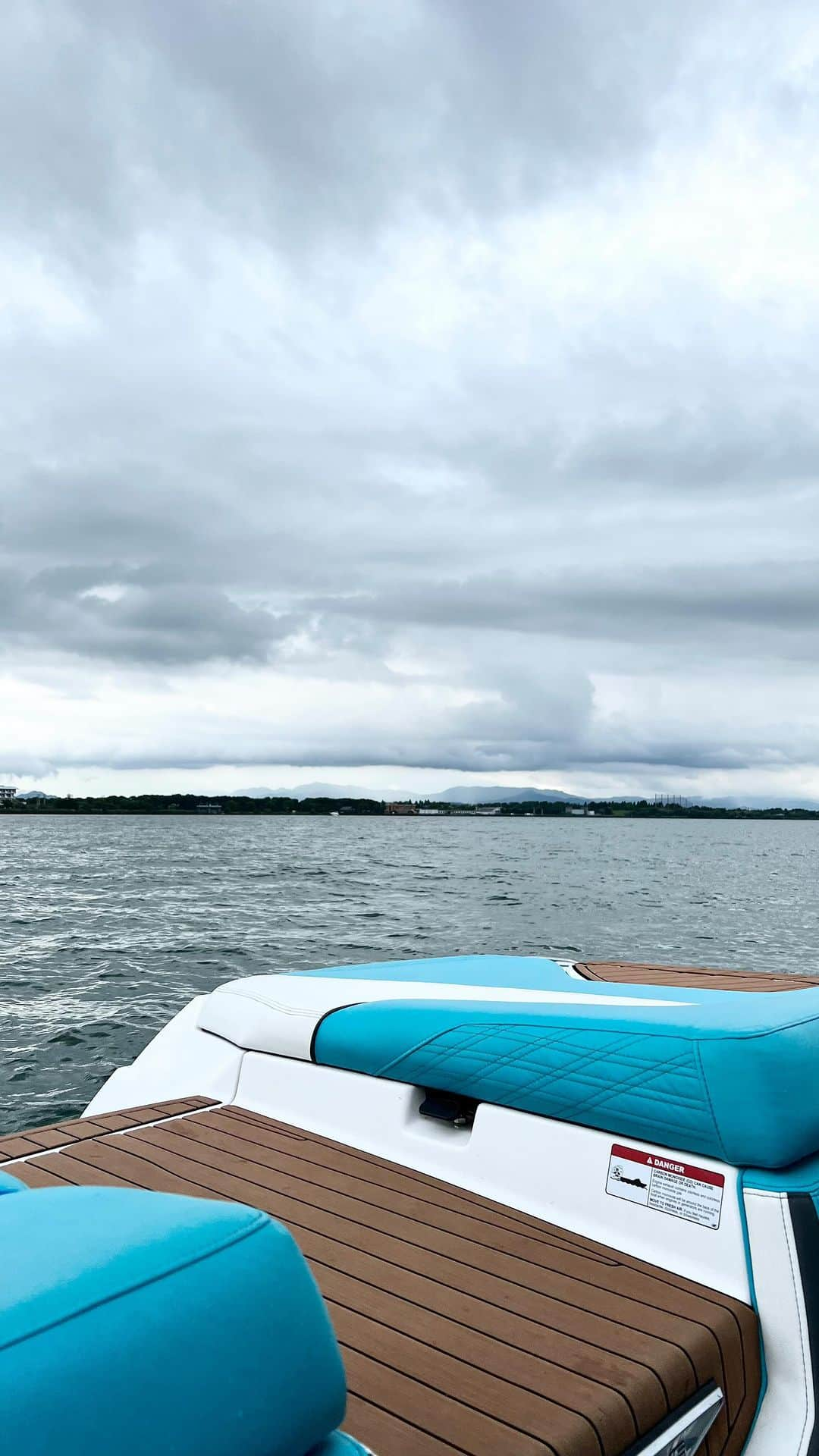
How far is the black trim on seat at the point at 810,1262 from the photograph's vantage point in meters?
2.51

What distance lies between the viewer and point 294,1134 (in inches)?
150

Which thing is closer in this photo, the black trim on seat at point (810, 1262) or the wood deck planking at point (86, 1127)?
the black trim on seat at point (810, 1262)

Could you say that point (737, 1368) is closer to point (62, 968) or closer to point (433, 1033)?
point (433, 1033)

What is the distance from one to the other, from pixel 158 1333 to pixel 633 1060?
2.17 m

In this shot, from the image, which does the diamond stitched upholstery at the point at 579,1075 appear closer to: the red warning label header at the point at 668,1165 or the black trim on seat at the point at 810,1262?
the red warning label header at the point at 668,1165

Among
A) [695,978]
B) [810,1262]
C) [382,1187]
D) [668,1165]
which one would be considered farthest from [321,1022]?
[810,1262]

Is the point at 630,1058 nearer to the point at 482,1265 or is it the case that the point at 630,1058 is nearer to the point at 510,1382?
the point at 482,1265

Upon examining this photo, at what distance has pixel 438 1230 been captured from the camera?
9.87 ft

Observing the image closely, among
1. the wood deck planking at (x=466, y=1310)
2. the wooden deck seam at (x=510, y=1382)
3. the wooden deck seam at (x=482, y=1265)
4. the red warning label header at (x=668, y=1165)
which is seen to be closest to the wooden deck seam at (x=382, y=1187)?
the wood deck planking at (x=466, y=1310)

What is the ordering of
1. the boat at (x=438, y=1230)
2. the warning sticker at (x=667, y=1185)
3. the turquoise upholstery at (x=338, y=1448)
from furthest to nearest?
the warning sticker at (x=667, y=1185) < the turquoise upholstery at (x=338, y=1448) < the boat at (x=438, y=1230)

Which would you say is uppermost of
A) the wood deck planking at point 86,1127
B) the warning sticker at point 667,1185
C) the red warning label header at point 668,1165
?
the red warning label header at point 668,1165

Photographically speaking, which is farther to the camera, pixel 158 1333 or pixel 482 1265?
pixel 482 1265

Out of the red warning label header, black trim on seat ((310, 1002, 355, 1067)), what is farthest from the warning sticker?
black trim on seat ((310, 1002, 355, 1067))

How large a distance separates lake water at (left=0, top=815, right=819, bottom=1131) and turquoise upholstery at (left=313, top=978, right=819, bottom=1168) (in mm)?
5216
